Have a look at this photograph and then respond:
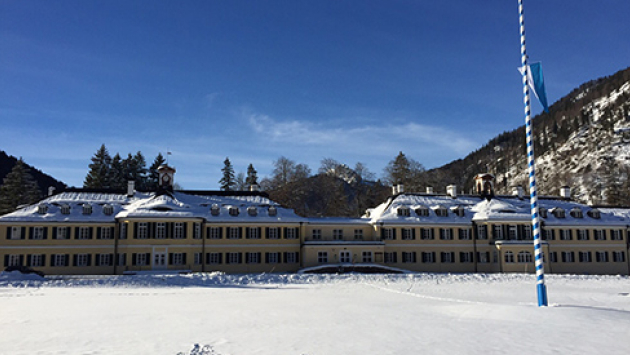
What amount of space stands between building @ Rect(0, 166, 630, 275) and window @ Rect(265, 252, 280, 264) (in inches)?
3.8

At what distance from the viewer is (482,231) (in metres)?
50.8

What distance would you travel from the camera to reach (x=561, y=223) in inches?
2026

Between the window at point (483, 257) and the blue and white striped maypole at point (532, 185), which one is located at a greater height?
the blue and white striped maypole at point (532, 185)

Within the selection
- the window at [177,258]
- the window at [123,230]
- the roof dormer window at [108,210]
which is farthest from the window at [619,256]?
the roof dormer window at [108,210]

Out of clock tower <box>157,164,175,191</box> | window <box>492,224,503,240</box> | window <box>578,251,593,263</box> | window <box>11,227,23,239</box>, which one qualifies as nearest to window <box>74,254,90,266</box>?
window <box>11,227,23,239</box>

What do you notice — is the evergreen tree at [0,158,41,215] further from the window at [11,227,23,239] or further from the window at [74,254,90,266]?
the window at [74,254,90,266]

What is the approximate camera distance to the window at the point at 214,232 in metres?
45.7

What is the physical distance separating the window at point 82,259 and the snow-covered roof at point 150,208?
321cm

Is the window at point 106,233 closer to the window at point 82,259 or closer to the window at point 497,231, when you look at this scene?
the window at point 82,259

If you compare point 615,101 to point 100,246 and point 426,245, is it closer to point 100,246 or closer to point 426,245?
point 426,245

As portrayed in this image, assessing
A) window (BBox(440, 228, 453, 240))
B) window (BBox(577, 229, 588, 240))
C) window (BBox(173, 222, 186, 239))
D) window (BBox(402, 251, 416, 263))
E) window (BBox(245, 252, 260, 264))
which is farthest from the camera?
window (BBox(577, 229, 588, 240))

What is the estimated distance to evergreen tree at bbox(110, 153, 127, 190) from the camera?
74.0m

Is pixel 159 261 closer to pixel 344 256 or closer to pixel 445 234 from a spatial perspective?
pixel 344 256

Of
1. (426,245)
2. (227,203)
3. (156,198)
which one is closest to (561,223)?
(426,245)
